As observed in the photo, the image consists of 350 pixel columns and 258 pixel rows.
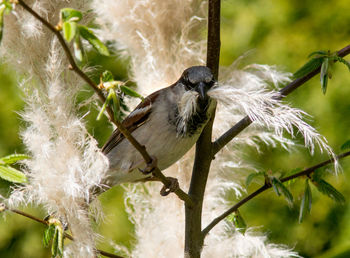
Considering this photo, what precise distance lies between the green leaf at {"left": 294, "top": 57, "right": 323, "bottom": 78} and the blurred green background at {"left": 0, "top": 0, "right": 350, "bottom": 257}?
397 millimetres

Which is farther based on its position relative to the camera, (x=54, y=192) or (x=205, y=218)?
(x=205, y=218)

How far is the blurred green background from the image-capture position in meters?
1.00

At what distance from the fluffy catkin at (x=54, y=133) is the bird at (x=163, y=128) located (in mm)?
188

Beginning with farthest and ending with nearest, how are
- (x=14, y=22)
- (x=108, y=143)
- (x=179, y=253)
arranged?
(x=108, y=143) → (x=179, y=253) → (x=14, y=22)

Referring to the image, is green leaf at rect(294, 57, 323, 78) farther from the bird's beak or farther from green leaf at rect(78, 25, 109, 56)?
green leaf at rect(78, 25, 109, 56)

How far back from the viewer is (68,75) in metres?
0.58

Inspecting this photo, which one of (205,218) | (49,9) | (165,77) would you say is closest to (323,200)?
(205,218)

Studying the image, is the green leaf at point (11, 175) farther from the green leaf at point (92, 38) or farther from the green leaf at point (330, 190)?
the green leaf at point (330, 190)

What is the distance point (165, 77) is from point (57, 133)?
0.32m

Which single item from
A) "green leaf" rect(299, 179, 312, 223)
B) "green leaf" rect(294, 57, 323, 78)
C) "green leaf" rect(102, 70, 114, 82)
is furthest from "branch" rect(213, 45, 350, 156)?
"green leaf" rect(102, 70, 114, 82)

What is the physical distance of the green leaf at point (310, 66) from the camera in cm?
58

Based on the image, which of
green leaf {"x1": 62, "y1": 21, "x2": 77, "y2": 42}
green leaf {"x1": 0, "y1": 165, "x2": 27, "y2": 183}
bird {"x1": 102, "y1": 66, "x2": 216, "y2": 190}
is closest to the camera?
green leaf {"x1": 62, "y1": 21, "x2": 77, "y2": 42}

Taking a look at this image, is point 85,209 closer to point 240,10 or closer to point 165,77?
point 165,77

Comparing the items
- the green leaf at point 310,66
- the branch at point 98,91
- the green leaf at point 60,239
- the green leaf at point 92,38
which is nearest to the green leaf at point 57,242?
the green leaf at point 60,239
